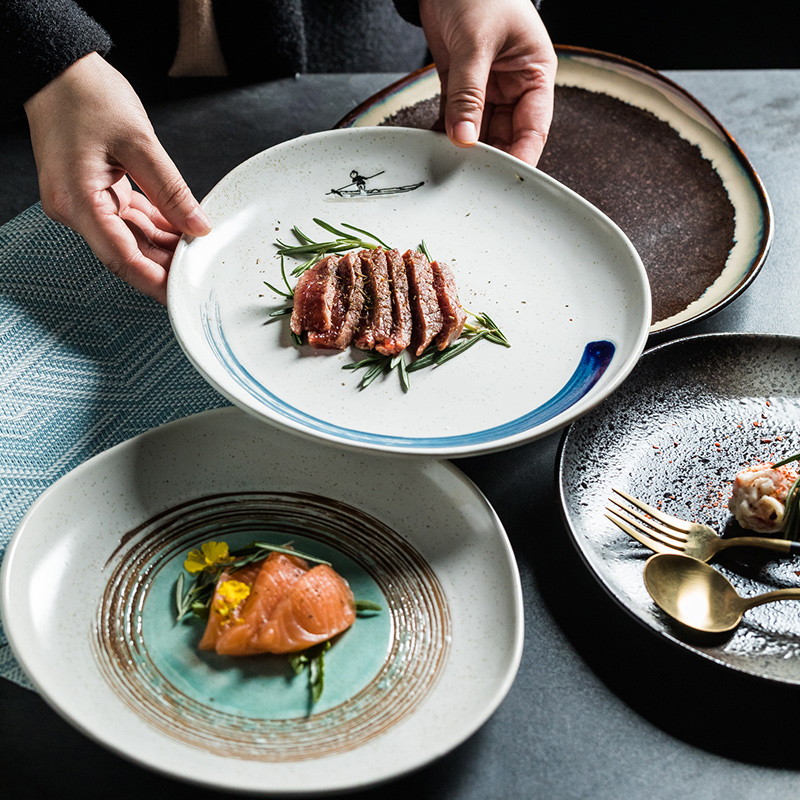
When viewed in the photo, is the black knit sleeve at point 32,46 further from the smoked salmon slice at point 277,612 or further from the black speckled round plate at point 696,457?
the black speckled round plate at point 696,457

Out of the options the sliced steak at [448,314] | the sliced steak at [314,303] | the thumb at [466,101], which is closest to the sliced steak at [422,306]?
the sliced steak at [448,314]

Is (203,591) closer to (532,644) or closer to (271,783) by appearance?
(271,783)

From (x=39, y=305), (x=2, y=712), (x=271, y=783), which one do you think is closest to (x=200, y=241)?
(x=39, y=305)

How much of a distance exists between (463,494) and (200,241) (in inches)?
27.7

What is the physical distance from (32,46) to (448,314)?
100cm

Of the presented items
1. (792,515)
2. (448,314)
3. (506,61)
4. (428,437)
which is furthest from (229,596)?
(506,61)

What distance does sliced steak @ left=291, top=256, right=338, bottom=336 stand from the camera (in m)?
1.36

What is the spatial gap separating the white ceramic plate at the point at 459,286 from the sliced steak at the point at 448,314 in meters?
0.04

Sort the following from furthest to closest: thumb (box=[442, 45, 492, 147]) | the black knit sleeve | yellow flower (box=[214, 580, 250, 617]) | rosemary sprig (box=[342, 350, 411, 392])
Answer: thumb (box=[442, 45, 492, 147]) < the black knit sleeve < rosemary sprig (box=[342, 350, 411, 392]) < yellow flower (box=[214, 580, 250, 617])

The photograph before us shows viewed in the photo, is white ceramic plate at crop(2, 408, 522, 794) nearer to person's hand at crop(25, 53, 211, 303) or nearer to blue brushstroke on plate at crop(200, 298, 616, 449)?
blue brushstroke on plate at crop(200, 298, 616, 449)

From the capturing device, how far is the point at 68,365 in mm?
1453

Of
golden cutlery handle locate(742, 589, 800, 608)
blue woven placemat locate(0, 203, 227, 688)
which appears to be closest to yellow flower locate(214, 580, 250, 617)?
blue woven placemat locate(0, 203, 227, 688)

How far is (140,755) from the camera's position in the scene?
0.91m

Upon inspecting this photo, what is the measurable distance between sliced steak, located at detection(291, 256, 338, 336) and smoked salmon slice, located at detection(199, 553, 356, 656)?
0.44 metres
